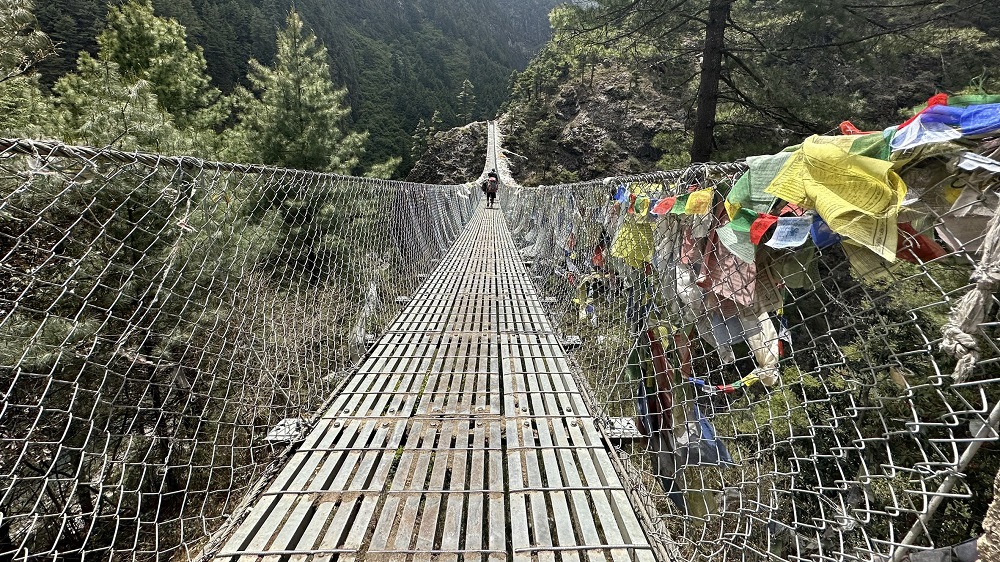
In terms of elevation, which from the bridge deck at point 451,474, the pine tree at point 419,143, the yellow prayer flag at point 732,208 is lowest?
the bridge deck at point 451,474

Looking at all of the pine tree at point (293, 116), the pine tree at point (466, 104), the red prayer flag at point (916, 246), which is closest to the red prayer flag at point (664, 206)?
the red prayer flag at point (916, 246)

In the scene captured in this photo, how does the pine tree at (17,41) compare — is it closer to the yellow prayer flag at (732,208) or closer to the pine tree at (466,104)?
the yellow prayer flag at (732,208)

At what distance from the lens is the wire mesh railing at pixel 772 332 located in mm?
854

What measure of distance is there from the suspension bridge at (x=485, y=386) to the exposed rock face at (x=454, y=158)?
24.1m

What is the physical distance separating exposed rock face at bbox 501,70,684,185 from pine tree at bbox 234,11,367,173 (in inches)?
380

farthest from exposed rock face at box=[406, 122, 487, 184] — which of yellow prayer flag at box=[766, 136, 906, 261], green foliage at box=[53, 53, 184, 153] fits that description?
yellow prayer flag at box=[766, 136, 906, 261]

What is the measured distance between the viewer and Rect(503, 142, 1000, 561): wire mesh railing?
2.80ft

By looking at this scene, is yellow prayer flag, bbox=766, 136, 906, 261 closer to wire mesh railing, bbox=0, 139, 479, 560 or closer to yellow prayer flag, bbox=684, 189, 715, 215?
yellow prayer flag, bbox=684, 189, 715, 215

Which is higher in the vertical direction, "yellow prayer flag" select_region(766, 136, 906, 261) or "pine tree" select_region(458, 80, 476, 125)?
"pine tree" select_region(458, 80, 476, 125)

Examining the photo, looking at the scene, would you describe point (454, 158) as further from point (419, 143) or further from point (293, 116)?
point (293, 116)

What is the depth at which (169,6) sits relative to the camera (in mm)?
24250

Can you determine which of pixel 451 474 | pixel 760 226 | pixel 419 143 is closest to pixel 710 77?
pixel 760 226

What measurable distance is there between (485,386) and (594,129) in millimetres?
18319

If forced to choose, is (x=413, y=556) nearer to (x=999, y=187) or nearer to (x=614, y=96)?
(x=999, y=187)
